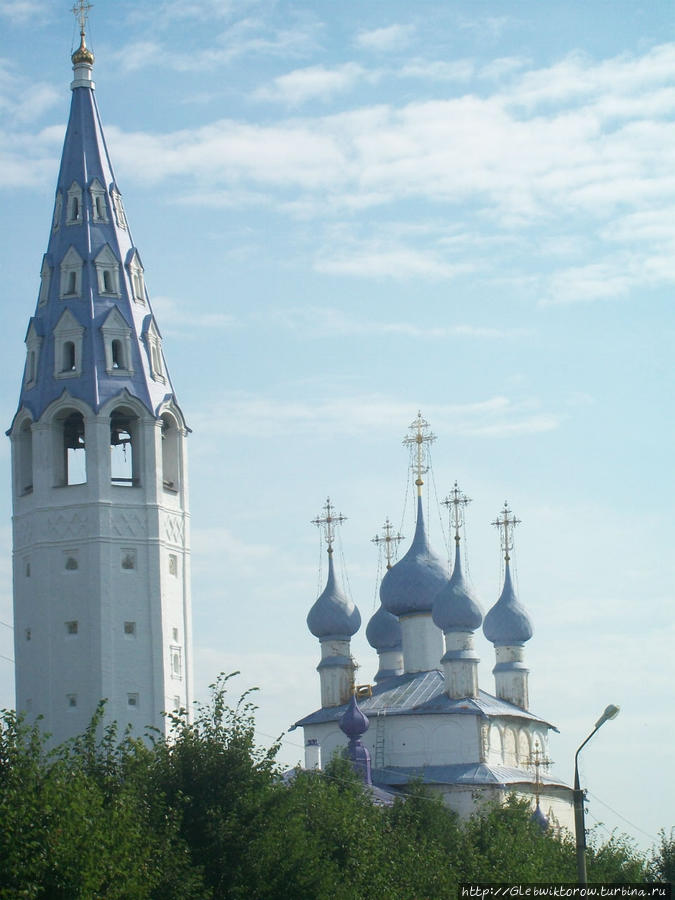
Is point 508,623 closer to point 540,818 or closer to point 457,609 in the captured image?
point 457,609

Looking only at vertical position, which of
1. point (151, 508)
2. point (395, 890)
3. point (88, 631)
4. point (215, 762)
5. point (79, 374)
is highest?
point (79, 374)

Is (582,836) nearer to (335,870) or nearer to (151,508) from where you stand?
(335,870)

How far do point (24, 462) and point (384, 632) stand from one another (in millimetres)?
18537

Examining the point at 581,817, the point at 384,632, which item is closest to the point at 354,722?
the point at 384,632

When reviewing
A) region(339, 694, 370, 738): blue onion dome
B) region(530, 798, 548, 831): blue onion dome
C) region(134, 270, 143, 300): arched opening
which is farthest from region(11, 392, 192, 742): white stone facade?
region(530, 798, 548, 831): blue onion dome

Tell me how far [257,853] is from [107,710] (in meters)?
11.0

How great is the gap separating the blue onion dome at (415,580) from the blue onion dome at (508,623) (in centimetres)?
309

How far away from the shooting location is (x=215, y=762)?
2591 cm

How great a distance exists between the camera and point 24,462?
122ft

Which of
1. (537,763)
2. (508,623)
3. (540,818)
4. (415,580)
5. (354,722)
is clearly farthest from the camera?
(508,623)

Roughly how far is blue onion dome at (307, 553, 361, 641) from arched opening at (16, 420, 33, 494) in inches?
599

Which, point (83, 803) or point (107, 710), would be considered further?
point (107, 710)

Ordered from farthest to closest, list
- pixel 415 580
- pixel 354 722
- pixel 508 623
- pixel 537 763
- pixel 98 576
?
1. pixel 508 623
2. pixel 415 580
3. pixel 537 763
4. pixel 354 722
5. pixel 98 576

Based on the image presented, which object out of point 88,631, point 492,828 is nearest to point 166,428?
point 88,631
